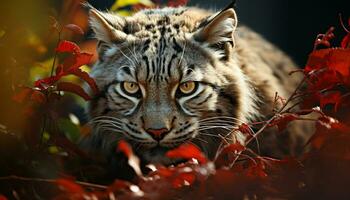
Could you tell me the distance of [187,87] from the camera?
280cm

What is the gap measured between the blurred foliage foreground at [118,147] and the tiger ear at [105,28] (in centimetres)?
12

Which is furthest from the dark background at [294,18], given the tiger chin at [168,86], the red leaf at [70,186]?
the red leaf at [70,186]

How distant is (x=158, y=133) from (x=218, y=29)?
2.11 ft

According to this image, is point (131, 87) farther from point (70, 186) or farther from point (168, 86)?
point (70, 186)

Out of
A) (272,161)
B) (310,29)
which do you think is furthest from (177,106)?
(310,29)

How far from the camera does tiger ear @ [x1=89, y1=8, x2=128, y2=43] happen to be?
9.46 ft

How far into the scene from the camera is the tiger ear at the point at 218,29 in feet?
9.23

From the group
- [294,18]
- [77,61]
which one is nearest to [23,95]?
[77,61]

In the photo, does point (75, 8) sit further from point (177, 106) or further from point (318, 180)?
point (318, 180)

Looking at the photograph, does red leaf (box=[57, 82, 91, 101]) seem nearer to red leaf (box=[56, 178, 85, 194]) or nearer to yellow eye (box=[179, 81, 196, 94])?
yellow eye (box=[179, 81, 196, 94])

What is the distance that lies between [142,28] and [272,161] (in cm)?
140

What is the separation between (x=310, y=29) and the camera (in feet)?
17.5

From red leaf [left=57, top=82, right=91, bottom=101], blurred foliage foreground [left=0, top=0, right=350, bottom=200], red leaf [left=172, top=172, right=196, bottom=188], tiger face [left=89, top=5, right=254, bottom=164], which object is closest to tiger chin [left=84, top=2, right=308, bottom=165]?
tiger face [left=89, top=5, right=254, bottom=164]

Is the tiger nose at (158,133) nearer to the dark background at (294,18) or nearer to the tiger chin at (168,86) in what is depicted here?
the tiger chin at (168,86)
